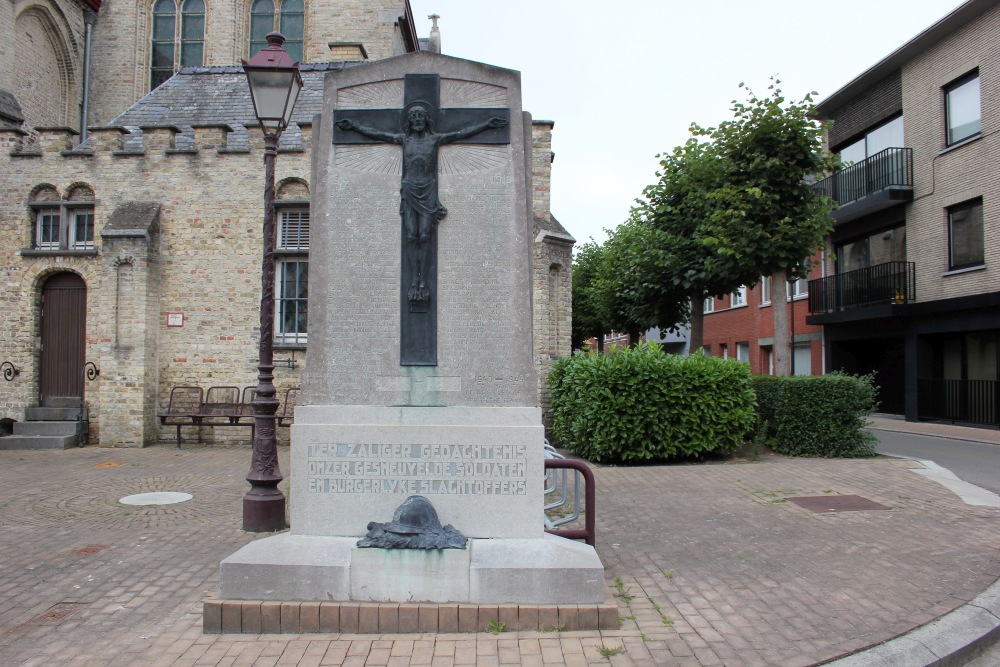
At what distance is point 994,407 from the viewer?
1770 centimetres

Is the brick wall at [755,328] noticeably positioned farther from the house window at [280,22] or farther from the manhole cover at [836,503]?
the house window at [280,22]

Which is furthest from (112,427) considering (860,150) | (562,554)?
(860,150)

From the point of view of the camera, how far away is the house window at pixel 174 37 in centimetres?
2208

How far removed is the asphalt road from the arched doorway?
15.3 metres

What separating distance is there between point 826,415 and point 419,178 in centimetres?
921

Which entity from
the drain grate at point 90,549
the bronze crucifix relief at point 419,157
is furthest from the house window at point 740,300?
the drain grate at point 90,549

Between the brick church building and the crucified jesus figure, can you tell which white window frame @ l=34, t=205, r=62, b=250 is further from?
the crucified jesus figure

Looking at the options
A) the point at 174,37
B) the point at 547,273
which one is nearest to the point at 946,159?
the point at 547,273

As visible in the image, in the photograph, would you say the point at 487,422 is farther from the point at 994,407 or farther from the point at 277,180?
the point at 994,407

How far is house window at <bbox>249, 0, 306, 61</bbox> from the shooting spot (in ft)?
70.1

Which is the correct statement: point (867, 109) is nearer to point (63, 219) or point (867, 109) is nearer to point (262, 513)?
point (63, 219)

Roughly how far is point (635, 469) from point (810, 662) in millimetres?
6738

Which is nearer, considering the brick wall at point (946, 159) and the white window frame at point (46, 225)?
the white window frame at point (46, 225)

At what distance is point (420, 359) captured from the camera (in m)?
4.49
